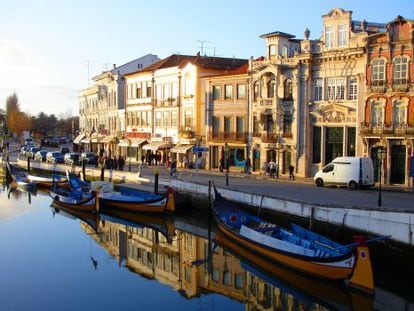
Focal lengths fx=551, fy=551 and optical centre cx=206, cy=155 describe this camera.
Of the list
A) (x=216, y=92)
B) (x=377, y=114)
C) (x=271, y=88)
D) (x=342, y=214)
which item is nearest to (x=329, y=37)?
(x=271, y=88)

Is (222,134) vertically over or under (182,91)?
under

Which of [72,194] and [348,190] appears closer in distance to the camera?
[348,190]

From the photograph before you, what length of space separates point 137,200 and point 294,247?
54.2 feet

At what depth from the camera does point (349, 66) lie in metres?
39.1

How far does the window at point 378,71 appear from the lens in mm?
36906

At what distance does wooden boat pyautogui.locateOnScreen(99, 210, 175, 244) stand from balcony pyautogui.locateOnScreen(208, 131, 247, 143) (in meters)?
14.2

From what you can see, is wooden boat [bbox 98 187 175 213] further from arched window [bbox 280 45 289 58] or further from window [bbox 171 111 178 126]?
window [bbox 171 111 178 126]

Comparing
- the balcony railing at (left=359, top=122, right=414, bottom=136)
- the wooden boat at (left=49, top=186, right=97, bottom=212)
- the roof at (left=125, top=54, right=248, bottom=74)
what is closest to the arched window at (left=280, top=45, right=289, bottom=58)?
the balcony railing at (left=359, top=122, right=414, bottom=136)

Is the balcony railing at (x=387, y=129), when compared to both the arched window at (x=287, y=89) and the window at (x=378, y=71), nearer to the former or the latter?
the window at (x=378, y=71)

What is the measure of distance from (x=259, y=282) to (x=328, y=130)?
21362 millimetres

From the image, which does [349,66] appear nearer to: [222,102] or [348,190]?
[348,190]

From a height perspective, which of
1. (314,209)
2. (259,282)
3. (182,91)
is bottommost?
(259,282)

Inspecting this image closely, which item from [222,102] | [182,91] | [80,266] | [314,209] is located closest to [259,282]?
[314,209]

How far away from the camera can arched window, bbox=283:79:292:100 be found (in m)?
43.3
